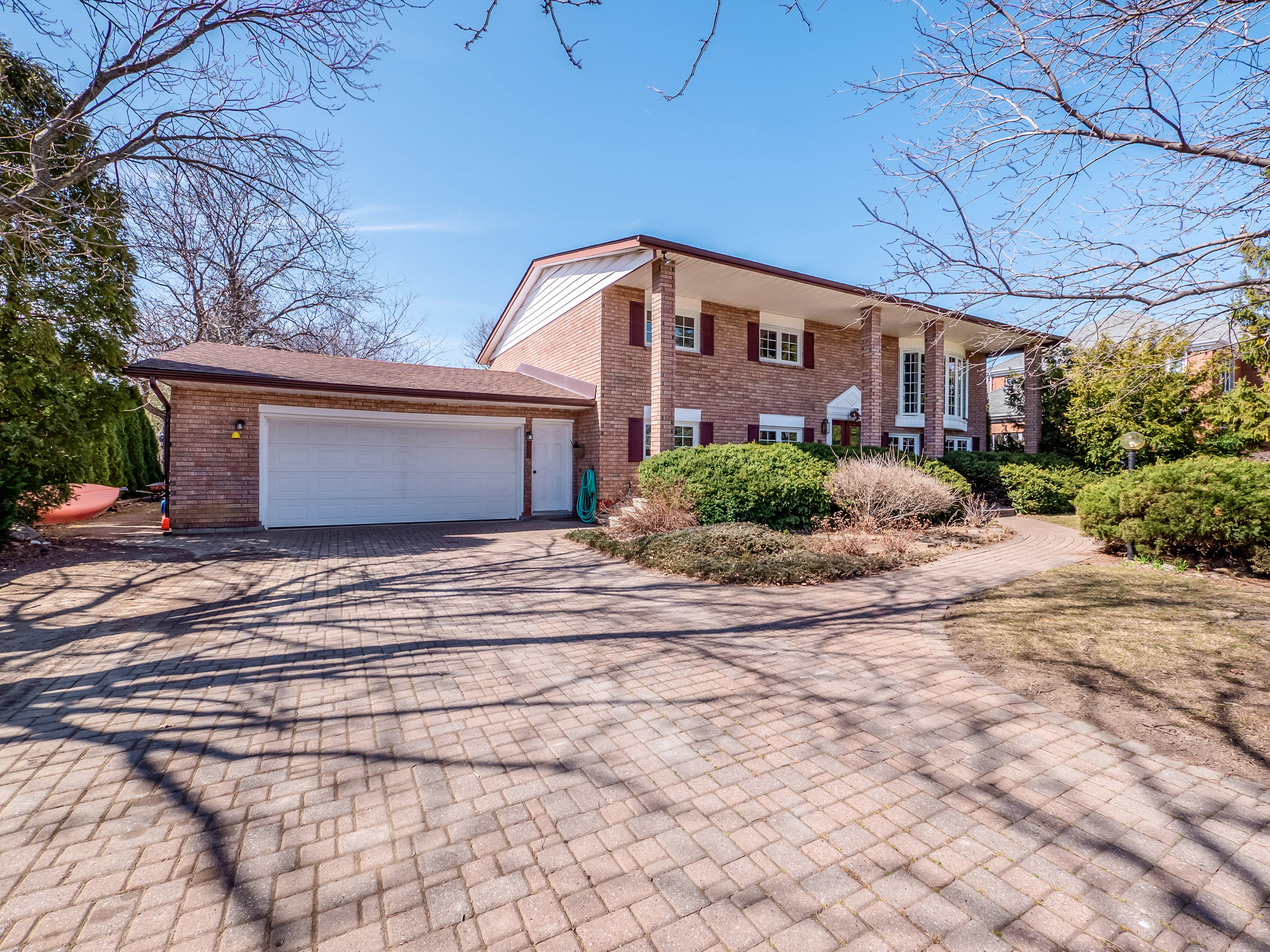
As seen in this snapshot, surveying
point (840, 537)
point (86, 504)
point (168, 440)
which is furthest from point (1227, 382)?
point (86, 504)

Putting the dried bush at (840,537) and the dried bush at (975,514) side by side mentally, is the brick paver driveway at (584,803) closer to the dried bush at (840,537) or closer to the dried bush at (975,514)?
the dried bush at (840,537)

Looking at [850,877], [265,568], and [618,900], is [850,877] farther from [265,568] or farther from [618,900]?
[265,568]

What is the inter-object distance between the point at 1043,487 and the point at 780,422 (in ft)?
22.2

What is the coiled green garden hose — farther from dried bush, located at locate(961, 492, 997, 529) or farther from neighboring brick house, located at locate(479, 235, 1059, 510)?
dried bush, located at locate(961, 492, 997, 529)

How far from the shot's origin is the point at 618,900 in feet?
6.40

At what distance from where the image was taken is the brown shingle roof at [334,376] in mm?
10422

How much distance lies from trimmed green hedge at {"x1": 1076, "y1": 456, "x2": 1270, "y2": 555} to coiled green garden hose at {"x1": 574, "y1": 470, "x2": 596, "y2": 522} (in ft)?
30.9

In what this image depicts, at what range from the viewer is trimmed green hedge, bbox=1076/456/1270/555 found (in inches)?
265

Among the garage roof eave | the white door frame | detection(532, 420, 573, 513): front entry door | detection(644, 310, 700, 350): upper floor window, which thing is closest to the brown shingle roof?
the garage roof eave

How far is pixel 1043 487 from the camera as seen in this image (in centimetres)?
1433

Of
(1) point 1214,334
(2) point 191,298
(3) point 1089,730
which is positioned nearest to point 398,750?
(3) point 1089,730

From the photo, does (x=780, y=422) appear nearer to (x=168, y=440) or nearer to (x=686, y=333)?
(x=686, y=333)

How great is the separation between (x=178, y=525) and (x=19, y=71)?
7131 mm

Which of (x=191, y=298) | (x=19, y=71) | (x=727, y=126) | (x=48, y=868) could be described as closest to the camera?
(x=48, y=868)
